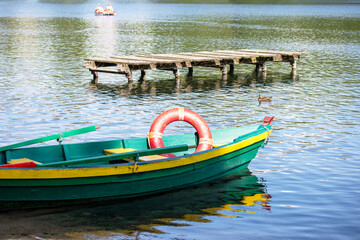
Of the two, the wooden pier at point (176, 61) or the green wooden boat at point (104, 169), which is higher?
the wooden pier at point (176, 61)

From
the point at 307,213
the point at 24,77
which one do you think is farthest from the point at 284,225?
the point at 24,77

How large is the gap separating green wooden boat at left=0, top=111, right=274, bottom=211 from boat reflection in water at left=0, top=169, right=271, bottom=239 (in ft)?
0.76

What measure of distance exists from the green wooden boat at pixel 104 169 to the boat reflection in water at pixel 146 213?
233mm

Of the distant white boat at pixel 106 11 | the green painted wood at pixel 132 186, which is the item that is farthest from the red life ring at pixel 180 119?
the distant white boat at pixel 106 11

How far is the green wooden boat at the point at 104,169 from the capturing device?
11.0 metres

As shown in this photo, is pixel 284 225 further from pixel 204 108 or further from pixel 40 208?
pixel 204 108

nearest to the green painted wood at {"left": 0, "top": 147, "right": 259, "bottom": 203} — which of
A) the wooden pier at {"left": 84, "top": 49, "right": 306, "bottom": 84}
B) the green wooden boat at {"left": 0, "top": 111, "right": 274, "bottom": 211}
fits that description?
the green wooden boat at {"left": 0, "top": 111, "right": 274, "bottom": 211}

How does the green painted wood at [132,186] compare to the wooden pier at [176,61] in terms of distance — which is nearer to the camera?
the green painted wood at [132,186]

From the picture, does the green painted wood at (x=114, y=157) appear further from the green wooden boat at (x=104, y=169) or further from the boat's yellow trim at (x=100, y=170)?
the boat's yellow trim at (x=100, y=170)

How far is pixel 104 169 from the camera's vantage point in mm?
11344

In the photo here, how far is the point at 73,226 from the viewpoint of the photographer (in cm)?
1074

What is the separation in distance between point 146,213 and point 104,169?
48.2 inches

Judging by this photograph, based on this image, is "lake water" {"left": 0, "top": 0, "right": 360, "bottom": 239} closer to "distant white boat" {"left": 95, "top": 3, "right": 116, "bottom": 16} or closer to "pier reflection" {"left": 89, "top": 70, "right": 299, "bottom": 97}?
"pier reflection" {"left": 89, "top": 70, "right": 299, "bottom": 97}

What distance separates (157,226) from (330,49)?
4141 centimetres
